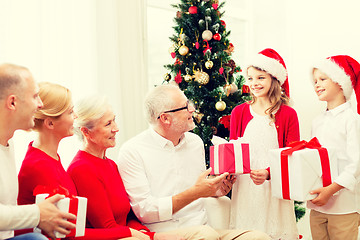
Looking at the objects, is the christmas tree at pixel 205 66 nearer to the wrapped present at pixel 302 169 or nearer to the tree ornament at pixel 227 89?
the tree ornament at pixel 227 89

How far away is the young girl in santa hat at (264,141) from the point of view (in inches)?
108

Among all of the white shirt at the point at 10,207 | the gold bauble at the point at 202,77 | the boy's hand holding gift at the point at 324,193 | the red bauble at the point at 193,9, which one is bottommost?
the boy's hand holding gift at the point at 324,193

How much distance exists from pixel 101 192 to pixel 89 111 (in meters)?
0.46

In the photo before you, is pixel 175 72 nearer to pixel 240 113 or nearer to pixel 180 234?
pixel 240 113

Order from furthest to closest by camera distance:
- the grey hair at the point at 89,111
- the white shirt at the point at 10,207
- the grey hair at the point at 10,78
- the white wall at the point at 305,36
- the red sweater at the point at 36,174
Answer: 1. the white wall at the point at 305,36
2. the grey hair at the point at 89,111
3. the red sweater at the point at 36,174
4. the grey hair at the point at 10,78
5. the white shirt at the point at 10,207

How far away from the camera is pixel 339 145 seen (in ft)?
8.96

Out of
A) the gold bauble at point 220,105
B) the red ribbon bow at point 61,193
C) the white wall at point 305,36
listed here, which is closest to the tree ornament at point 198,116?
the gold bauble at point 220,105

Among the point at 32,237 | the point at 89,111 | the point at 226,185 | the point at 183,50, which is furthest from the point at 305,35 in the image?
the point at 32,237

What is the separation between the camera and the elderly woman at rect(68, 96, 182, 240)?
2186 millimetres

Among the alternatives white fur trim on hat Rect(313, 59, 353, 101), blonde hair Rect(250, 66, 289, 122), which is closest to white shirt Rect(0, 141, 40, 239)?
blonde hair Rect(250, 66, 289, 122)

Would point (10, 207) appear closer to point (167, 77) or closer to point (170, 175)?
point (170, 175)

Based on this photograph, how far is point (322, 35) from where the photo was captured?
4816 millimetres

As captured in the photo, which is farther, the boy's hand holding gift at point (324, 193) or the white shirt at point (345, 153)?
the white shirt at point (345, 153)

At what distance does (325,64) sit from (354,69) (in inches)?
8.6
